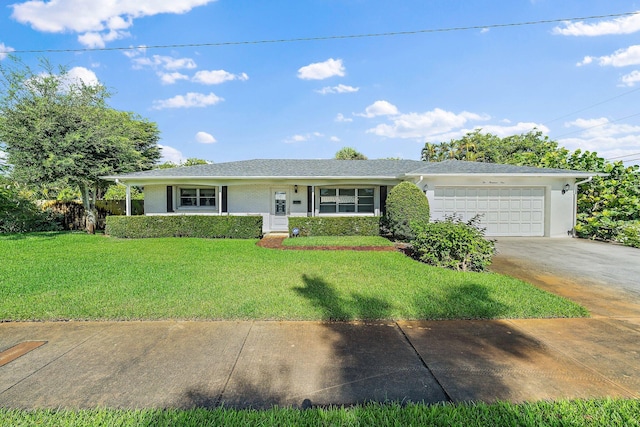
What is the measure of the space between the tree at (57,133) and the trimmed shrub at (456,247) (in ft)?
47.6

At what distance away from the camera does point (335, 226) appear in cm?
1237

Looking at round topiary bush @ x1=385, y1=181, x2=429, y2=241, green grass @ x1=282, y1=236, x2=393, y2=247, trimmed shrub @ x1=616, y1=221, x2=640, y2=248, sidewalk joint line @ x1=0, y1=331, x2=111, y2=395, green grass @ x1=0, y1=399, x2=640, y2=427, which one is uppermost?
round topiary bush @ x1=385, y1=181, x2=429, y2=241

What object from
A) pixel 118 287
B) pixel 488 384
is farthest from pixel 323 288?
pixel 118 287

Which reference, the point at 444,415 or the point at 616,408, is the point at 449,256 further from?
the point at 444,415

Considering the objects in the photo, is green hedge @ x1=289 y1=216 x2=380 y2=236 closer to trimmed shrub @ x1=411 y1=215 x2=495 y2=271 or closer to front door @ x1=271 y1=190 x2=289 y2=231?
front door @ x1=271 y1=190 x2=289 y2=231

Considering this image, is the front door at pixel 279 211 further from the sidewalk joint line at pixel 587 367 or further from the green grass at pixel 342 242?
the sidewalk joint line at pixel 587 367

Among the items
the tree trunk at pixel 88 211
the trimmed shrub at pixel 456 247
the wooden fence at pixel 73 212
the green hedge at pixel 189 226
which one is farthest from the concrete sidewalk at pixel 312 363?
the wooden fence at pixel 73 212

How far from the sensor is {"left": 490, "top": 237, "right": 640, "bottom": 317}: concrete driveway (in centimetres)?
489

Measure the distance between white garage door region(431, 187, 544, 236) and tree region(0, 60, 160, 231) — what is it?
1525 centimetres

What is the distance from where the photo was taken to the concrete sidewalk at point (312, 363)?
8.05 ft

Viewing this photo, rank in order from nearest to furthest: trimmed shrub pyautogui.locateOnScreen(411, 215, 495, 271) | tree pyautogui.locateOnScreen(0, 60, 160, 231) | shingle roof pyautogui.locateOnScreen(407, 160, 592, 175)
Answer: trimmed shrub pyautogui.locateOnScreen(411, 215, 495, 271)
shingle roof pyautogui.locateOnScreen(407, 160, 592, 175)
tree pyautogui.locateOnScreen(0, 60, 160, 231)

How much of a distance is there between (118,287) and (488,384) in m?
5.89

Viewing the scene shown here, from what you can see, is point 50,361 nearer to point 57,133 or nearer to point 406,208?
point 406,208

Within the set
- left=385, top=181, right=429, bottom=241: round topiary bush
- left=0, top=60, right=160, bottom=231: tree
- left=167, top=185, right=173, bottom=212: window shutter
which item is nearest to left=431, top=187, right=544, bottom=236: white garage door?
left=385, top=181, right=429, bottom=241: round topiary bush
